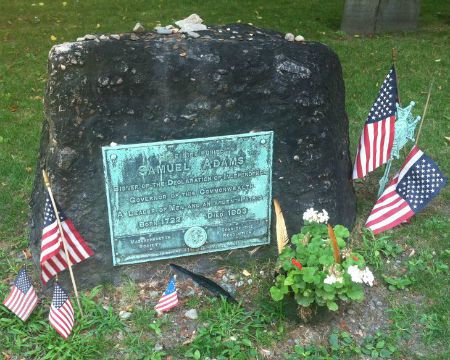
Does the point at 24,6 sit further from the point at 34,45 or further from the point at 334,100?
the point at 334,100

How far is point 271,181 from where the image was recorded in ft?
14.0

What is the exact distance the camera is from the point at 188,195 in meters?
4.14

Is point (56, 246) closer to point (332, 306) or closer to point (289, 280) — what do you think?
point (289, 280)

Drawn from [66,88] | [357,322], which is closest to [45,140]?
[66,88]

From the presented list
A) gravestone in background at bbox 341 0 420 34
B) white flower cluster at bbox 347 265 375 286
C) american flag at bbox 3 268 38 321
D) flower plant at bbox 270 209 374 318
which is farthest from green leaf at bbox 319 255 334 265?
gravestone in background at bbox 341 0 420 34

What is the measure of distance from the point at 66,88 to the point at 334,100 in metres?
1.91

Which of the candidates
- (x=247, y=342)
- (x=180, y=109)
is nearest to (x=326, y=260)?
(x=247, y=342)

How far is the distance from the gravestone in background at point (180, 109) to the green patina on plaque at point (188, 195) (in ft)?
0.24

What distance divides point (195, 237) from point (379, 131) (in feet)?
5.54

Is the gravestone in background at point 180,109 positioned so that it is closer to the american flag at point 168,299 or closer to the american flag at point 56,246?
the american flag at point 56,246

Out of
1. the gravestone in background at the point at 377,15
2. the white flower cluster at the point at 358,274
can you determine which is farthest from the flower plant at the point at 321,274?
the gravestone in background at the point at 377,15

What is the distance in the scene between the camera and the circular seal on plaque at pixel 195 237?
425cm

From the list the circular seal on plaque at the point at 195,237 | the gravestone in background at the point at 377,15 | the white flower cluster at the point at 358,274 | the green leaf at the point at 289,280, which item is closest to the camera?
the white flower cluster at the point at 358,274

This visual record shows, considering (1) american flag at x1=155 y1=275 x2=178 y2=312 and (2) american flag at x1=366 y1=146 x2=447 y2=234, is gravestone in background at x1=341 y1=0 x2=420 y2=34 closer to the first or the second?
(2) american flag at x1=366 y1=146 x2=447 y2=234
